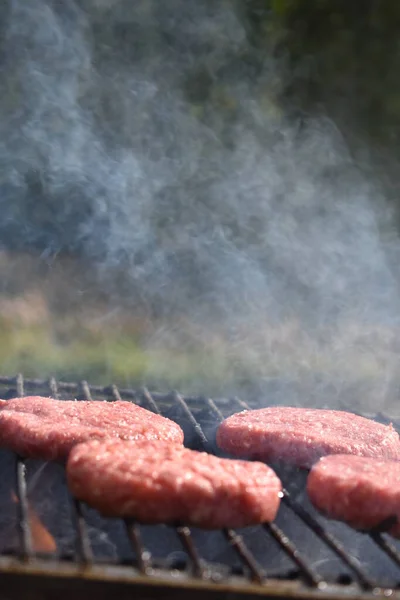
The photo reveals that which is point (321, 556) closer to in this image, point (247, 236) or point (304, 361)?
point (304, 361)

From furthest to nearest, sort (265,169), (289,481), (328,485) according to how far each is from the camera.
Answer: (265,169), (289,481), (328,485)

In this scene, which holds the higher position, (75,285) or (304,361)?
(304,361)

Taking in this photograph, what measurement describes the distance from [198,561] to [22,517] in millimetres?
576

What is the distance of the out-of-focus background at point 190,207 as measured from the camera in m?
7.08

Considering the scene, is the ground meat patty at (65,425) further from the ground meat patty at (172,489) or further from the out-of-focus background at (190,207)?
the out-of-focus background at (190,207)

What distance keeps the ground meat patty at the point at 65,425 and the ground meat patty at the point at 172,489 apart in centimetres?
29

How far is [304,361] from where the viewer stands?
23.9 ft

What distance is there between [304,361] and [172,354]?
135 centimetres

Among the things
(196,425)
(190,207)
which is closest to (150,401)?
(196,425)

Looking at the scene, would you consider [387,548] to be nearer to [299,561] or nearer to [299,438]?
[299,561]

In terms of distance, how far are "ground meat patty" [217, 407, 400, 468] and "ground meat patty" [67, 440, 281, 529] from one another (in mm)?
513

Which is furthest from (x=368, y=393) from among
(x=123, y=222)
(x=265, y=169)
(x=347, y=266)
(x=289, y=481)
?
(x=289, y=481)

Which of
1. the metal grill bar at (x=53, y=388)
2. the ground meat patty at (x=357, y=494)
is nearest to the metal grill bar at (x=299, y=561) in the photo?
the ground meat patty at (x=357, y=494)

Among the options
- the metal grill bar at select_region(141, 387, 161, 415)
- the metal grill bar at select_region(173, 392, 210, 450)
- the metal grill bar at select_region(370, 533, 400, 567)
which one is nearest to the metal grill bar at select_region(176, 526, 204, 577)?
the metal grill bar at select_region(370, 533, 400, 567)
